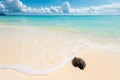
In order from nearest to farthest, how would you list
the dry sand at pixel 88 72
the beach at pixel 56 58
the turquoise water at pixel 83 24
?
the dry sand at pixel 88 72 < the beach at pixel 56 58 < the turquoise water at pixel 83 24

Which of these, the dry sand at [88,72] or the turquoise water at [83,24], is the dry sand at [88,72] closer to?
the dry sand at [88,72]

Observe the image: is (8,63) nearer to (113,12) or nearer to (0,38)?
(0,38)

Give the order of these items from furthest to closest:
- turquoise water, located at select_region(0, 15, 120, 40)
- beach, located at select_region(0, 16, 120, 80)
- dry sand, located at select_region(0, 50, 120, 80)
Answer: turquoise water, located at select_region(0, 15, 120, 40) < beach, located at select_region(0, 16, 120, 80) < dry sand, located at select_region(0, 50, 120, 80)

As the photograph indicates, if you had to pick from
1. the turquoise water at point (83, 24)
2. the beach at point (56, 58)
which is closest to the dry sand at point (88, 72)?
the beach at point (56, 58)

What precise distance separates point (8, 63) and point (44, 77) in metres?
1.38

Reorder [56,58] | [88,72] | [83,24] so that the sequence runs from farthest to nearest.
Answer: [83,24] < [56,58] < [88,72]

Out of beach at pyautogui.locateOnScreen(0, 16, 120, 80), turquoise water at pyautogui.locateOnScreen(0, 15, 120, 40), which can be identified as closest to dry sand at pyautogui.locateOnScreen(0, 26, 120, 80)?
beach at pyautogui.locateOnScreen(0, 16, 120, 80)

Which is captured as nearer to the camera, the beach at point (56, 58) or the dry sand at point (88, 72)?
the dry sand at point (88, 72)

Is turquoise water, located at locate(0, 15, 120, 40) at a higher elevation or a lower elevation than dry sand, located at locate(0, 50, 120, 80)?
lower

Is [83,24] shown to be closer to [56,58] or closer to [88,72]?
[56,58]

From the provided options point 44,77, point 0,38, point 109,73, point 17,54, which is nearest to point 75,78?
point 44,77

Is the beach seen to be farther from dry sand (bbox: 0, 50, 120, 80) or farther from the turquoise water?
the turquoise water

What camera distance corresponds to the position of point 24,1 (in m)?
15.8

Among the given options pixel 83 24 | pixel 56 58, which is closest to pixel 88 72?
pixel 56 58
